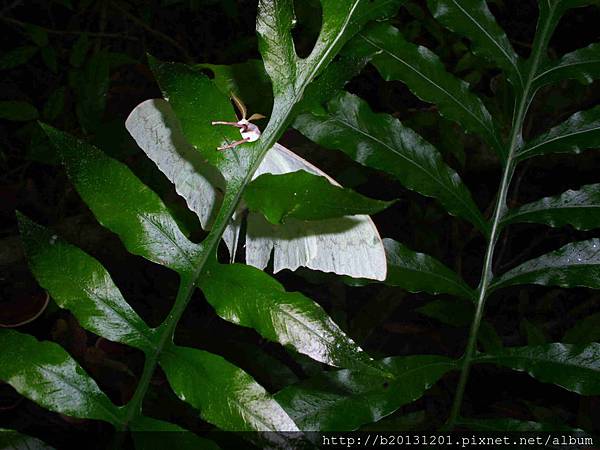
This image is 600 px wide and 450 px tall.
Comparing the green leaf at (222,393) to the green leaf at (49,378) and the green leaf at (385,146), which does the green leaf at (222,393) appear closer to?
the green leaf at (49,378)

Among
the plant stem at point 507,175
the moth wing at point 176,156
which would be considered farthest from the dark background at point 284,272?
the plant stem at point 507,175

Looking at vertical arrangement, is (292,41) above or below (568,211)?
above

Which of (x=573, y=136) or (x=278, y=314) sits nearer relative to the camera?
(x=278, y=314)

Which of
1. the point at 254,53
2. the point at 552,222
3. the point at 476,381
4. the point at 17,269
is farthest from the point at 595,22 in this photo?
→ the point at 17,269

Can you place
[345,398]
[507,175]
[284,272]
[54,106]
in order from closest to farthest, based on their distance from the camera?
1. [345,398]
2. [507,175]
3. [54,106]
4. [284,272]

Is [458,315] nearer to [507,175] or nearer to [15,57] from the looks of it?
[507,175]

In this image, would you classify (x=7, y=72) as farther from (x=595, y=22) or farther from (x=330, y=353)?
(x=595, y=22)

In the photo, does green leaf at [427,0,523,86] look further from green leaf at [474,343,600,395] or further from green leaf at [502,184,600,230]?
green leaf at [474,343,600,395]

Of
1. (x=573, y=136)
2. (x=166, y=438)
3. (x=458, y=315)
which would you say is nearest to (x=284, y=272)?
(x=458, y=315)
